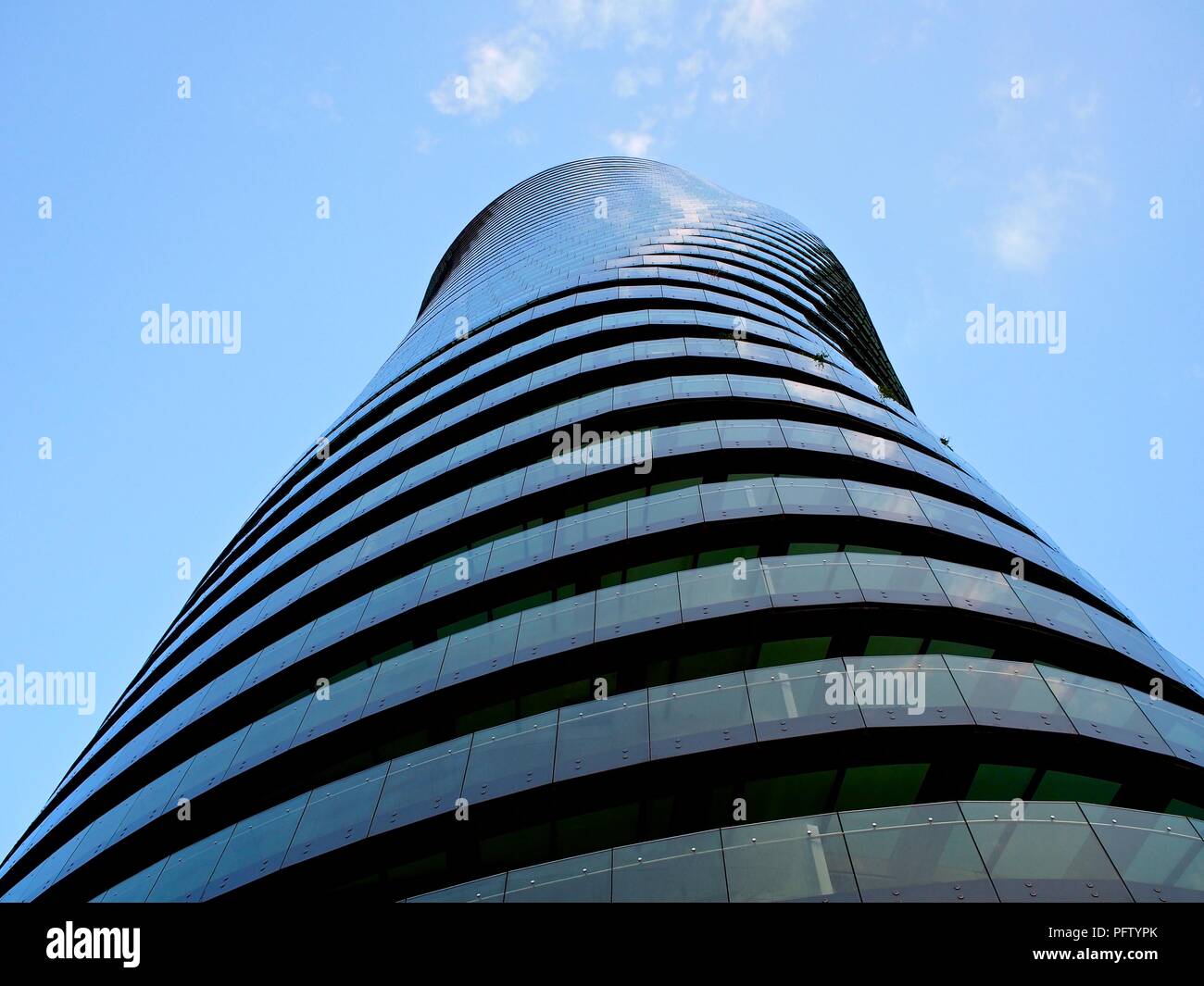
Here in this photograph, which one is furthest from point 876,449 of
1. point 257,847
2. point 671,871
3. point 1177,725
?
point 257,847

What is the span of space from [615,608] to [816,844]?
195 inches

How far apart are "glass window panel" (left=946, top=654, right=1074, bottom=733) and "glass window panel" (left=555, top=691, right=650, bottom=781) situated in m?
4.15

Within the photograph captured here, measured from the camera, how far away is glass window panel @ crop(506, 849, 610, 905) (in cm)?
884

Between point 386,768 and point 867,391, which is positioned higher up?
point 867,391

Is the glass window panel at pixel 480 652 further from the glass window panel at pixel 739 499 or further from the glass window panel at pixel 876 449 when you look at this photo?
the glass window panel at pixel 876 449

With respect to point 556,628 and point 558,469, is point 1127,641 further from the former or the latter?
point 558,469

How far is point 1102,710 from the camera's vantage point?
1121cm

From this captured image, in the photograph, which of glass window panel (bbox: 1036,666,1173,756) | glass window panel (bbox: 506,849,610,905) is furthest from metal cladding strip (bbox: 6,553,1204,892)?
glass window panel (bbox: 506,849,610,905)

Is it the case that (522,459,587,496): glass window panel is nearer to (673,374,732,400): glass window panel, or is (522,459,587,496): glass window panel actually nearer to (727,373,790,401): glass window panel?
(673,374,732,400): glass window panel

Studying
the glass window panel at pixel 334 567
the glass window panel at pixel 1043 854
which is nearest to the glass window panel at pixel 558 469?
the glass window panel at pixel 334 567

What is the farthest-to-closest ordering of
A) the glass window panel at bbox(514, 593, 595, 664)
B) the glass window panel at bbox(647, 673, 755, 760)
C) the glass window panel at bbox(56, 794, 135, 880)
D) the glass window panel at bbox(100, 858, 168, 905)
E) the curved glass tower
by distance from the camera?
the glass window panel at bbox(56, 794, 135, 880), the glass window panel at bbox(514, 593, 595, 664), the glass window panel at bbox(100, 858, 168, 905), the glass window panel at bbox(647, 673, 755, 760), the curved glass tower

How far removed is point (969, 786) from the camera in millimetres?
11172
